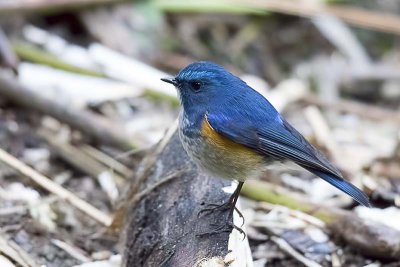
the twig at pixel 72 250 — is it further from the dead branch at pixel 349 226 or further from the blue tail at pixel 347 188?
the blue tail at pixel 347 188

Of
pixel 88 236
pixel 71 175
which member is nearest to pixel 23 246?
pixel 88 236

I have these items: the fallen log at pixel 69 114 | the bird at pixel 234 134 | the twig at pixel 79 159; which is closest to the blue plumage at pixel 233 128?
the bird at pixel 234 134

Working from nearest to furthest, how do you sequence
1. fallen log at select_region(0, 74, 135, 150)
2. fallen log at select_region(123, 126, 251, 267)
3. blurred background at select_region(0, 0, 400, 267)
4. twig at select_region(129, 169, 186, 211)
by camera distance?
fallen log at select_region(123, 126, 251, 267)
twig at select_region(129, 169, 186, 211)
blurred background at select_region(0, 0, 400, 267)
fallen log at select_region(0, 74, 135, 150)

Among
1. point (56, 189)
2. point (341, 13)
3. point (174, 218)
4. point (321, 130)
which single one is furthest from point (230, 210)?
point (341, 13)

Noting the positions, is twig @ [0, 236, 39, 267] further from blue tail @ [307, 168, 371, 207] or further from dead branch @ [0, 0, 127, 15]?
dead branch @ [0, 0, 127, 15]

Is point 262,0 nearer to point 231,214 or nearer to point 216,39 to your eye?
point 216,39

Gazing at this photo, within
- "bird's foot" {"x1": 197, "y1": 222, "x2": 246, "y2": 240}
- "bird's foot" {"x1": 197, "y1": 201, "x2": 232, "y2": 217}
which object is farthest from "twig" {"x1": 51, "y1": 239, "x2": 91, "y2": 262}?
"bird's foot" {"x1": 197, "y1": 222, "x2": 246, "y2": 240}

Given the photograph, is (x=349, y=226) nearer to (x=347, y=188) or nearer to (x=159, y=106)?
(x=347, y=188)

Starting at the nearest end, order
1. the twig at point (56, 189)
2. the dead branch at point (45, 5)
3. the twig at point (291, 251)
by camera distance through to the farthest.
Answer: the twig at point (291, 251) < the twig at point (56, 189) < the dead branch at point (45, 5)
